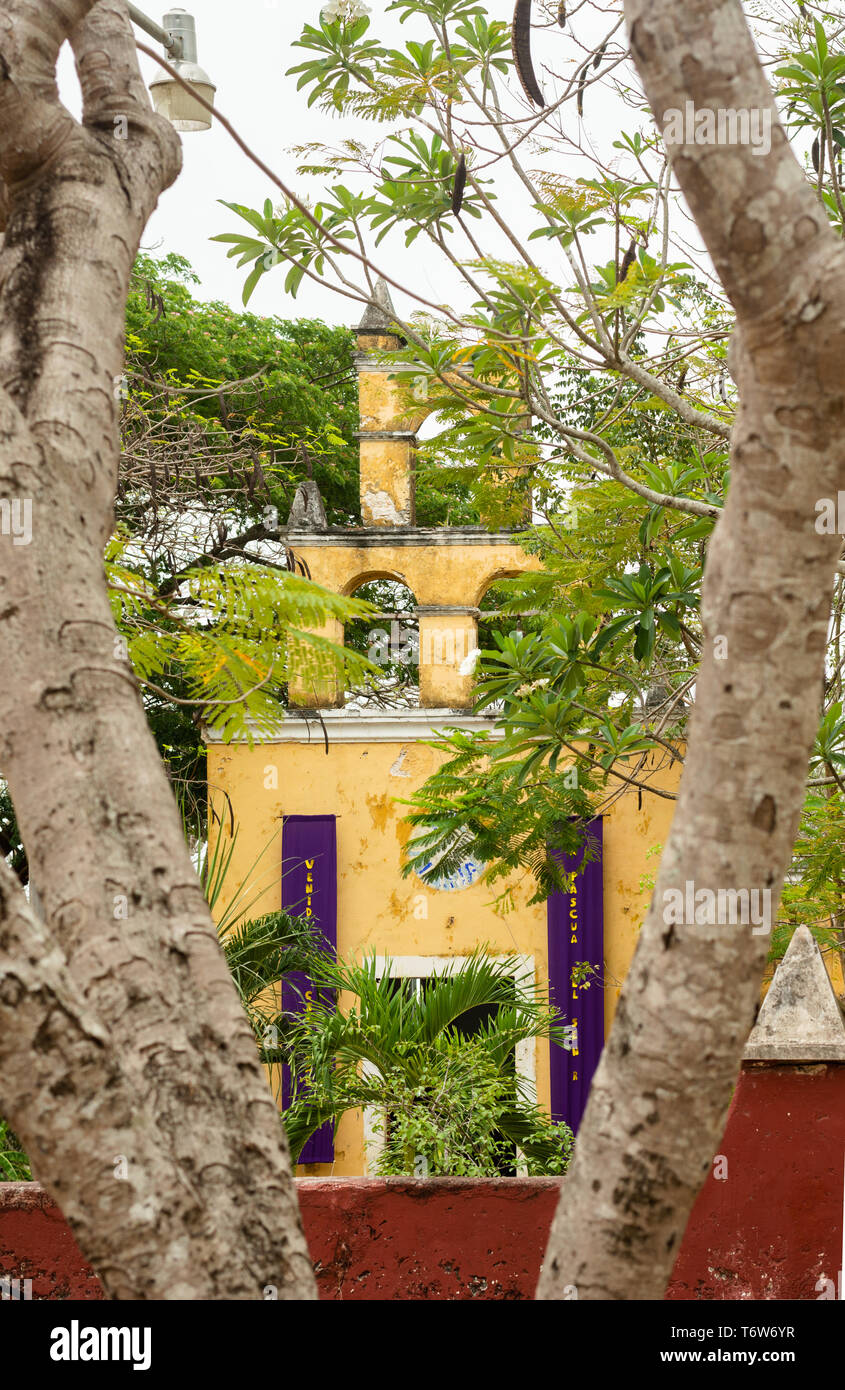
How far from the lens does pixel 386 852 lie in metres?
10.3

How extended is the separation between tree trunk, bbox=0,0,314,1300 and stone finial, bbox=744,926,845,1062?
118 inches

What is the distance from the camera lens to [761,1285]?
13.7 feet

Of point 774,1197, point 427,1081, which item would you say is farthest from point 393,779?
point 774,1197

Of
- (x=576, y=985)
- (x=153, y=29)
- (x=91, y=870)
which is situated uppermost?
(x=153, y=29)

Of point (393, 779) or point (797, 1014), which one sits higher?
point (393, 779)

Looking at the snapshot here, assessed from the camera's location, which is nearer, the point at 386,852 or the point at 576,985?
the point at 576,985

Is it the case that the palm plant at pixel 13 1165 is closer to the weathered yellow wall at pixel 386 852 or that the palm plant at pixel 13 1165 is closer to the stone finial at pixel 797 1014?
the stone finial at pixel 797 1014

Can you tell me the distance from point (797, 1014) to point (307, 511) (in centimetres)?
741

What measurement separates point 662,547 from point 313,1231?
331 centimetres

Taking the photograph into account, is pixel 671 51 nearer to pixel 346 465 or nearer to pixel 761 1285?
pixel 761 1285

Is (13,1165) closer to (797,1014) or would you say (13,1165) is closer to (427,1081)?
(427,1081)

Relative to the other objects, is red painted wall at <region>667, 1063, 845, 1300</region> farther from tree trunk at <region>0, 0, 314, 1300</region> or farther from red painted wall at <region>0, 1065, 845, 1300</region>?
tree trunk at <region>0, 0, 314, 1300</region>

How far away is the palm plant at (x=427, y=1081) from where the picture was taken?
211 inches

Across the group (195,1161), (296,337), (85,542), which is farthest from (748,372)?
(296,337)
